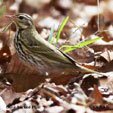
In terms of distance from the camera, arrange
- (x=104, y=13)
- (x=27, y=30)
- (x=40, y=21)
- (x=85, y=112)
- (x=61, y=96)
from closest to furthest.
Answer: (x=85, y=112), (x=61, y=96), (x=27, y=30), (x=40, y=21), (x=104, y=13)

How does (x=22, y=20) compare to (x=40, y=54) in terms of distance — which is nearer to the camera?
(x=40, y=54)

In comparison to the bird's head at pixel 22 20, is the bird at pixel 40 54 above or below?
below

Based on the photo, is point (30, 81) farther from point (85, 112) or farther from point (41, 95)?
point (85, 112)

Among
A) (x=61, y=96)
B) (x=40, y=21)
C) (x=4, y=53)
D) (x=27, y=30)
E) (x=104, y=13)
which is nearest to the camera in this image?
(x=61, y=96)

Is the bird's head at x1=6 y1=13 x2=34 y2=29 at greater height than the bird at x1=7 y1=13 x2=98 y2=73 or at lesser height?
greater

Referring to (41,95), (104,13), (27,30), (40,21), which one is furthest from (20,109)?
(104,13)

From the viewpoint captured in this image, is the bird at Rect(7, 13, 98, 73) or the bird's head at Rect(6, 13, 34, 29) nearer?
the bird at Rect(7, 13, 98, 73)

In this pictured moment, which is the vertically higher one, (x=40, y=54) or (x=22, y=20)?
(x=22, y=20)

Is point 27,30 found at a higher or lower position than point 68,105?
higher

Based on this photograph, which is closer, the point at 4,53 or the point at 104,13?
the point at 4,53

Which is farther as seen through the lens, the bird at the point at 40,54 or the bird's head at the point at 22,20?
the bird's head at the point at 22,20
